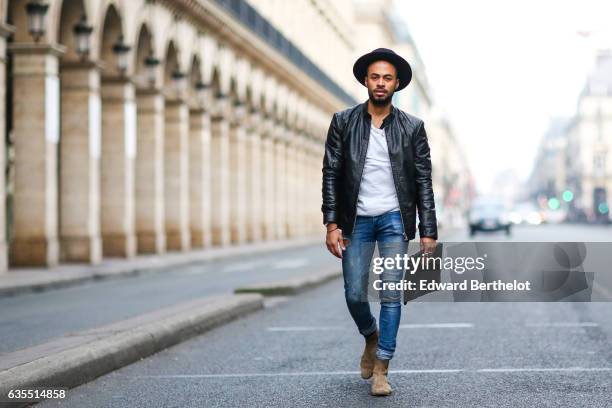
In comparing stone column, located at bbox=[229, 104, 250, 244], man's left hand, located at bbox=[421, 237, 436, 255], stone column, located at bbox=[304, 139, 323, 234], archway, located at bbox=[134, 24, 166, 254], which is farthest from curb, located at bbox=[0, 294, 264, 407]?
stone column, located at bbox=[304, 139, 323, 234]

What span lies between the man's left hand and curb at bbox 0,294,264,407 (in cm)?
233

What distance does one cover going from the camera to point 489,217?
2179 inches

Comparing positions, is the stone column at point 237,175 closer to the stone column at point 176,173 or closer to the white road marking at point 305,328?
the stone column at point 176,173

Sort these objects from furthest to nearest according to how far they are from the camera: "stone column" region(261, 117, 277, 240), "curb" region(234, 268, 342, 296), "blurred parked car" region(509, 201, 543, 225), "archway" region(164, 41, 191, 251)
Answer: "blurred parked car" region(509, 201, 543, 225) → "stone column" region(261, 117, 277, 240) → "archway" region(164, 41, 191, 251) → "curb" region(234, 268, 342, 296)

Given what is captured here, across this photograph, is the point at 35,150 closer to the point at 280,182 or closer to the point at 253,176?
the point at 253,176

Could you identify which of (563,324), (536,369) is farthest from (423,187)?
(563,324)

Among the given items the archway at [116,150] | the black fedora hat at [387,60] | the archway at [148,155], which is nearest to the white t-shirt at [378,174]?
the black fedora hat at [387,60]

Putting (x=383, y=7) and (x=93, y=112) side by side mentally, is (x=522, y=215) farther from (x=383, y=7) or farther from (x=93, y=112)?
(x=93, y=112)

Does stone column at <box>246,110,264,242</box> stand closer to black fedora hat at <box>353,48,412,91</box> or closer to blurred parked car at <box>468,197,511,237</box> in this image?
blurred parked car at <box>468,197,511,237</box>

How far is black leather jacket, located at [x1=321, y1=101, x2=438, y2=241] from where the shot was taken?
23.5 feet

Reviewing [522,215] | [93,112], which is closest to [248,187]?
[93,112]

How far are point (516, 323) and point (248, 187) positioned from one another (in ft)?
111

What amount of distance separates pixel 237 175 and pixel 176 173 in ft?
28.5

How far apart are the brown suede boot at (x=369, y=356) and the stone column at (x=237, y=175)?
34.2 metres
